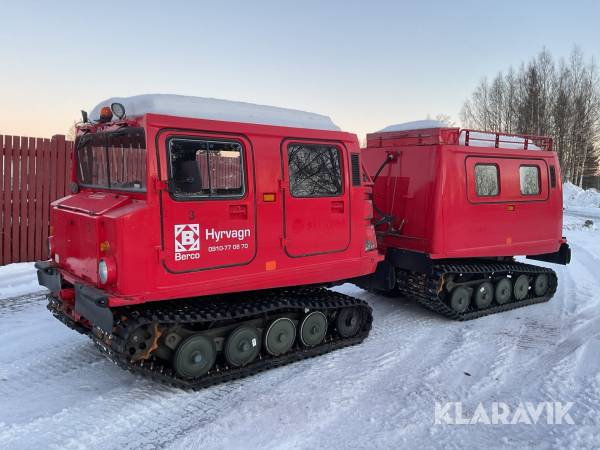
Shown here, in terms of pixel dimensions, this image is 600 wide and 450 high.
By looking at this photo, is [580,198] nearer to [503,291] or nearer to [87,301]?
[503,291]

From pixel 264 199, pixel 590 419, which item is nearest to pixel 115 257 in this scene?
pixel 264 199

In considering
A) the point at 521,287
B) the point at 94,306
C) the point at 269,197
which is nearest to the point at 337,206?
the point at 269,197

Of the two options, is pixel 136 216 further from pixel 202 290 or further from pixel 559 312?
pixel 559 312

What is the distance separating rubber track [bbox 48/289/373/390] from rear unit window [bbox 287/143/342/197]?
119 cm

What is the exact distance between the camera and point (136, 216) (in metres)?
3.99

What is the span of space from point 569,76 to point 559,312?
126 ft

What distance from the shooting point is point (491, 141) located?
24.1ft

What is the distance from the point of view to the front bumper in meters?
3.98

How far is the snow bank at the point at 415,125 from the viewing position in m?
6.86

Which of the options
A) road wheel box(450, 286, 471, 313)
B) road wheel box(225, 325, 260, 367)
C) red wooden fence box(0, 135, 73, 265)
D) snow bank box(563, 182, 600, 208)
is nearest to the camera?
road wheel box(225, 325, 260, 367)

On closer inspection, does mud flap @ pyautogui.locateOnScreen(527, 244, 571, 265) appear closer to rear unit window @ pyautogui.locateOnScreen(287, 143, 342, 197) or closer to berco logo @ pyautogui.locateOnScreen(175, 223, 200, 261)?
rear unit window @ pyautogui.locateOnScreen(287, 143, 342, 197)

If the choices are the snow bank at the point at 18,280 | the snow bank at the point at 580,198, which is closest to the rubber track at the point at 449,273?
the snow bank at the point at 18,280

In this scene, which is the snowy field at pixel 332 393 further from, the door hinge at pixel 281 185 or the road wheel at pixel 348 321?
the door hinge at pixel 281 185

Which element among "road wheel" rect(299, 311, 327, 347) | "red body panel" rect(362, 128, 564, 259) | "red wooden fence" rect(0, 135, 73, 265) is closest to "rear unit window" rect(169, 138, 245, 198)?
"road wheel" rect(299, 311, 327, 347)
